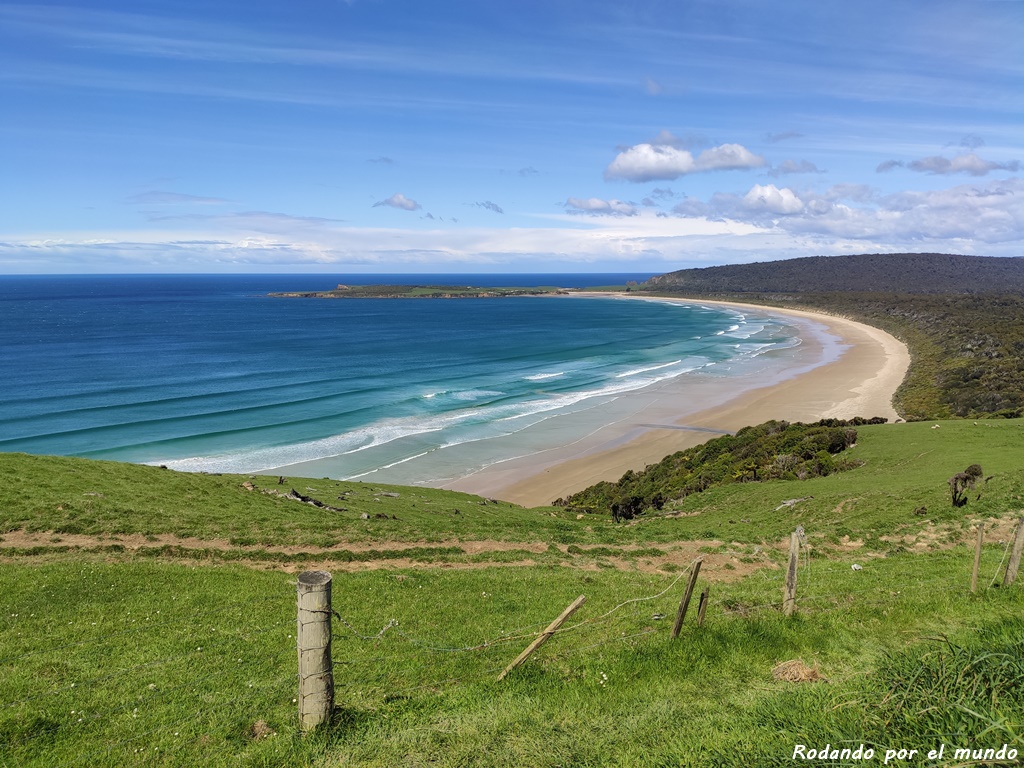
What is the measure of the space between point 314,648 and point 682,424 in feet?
171

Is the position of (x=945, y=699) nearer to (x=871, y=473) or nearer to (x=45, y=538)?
(x=45, y=538)

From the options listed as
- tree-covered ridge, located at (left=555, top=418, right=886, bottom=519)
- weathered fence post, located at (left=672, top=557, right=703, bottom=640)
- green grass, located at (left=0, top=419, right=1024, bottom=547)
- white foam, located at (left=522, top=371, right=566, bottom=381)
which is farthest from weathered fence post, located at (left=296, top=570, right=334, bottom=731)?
white foam, located at (left=522, top=371, right=566, bottom=381)

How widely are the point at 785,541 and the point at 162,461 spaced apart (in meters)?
41.3

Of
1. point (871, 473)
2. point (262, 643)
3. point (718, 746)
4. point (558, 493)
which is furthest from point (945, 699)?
point (558, 493)

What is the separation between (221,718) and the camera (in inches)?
322

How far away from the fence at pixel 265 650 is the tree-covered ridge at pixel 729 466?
1674 centimetres

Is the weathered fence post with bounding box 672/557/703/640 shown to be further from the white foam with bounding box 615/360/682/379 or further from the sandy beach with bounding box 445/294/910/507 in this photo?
the white foam with bounding box 615/360/682/379

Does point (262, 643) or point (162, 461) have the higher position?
point (262, 643)

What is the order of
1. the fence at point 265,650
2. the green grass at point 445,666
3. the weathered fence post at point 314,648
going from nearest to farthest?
the weathered fence post at point 314,648 → the green grass at point 445,666 → the fence at point 265,650

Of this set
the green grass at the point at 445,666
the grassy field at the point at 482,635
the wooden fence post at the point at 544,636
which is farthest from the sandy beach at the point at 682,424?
the wooden fence post at the point at 544,636

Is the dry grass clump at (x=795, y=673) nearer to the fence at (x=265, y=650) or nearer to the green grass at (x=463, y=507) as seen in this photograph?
the fence at (x=265, y=650)

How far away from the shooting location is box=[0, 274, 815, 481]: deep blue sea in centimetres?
4784

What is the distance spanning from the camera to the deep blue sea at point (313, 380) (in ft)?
157

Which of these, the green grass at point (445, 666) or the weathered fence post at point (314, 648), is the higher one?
the weathered fence post at point (314, 648)
